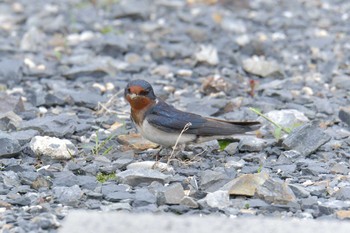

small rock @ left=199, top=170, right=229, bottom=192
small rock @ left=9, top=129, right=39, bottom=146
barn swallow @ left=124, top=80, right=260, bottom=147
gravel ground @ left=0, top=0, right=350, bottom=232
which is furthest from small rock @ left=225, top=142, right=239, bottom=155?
small rock @ left=9, top=129, right=39, bottom=146

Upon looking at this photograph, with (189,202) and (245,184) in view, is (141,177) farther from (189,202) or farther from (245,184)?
(245,184)

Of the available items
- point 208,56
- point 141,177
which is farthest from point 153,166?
point 208,56

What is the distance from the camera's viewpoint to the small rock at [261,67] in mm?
8453

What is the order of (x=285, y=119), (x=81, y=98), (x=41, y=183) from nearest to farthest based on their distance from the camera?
(x=41, y=183)
(x=285, y=119)
(x=81, y=98)

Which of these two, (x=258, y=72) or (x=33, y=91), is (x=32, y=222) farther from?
(x=258, y=72)

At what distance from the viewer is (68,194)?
5.16 metres

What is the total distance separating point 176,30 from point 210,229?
18.6ft

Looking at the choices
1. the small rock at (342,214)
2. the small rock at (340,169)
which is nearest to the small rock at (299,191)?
the small rock at (342,214)

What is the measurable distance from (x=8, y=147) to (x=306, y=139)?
1812 mm

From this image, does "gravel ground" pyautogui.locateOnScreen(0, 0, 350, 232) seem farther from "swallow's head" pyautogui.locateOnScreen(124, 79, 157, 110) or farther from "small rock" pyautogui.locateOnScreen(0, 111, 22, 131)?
"swallow's head" pyautogui.locateOnScreen(124, 79, 157, 110)

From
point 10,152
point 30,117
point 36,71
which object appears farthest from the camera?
point 36,71

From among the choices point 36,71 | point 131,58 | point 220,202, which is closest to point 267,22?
point 131,58

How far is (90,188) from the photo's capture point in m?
5.40

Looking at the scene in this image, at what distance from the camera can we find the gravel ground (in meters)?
5.18
